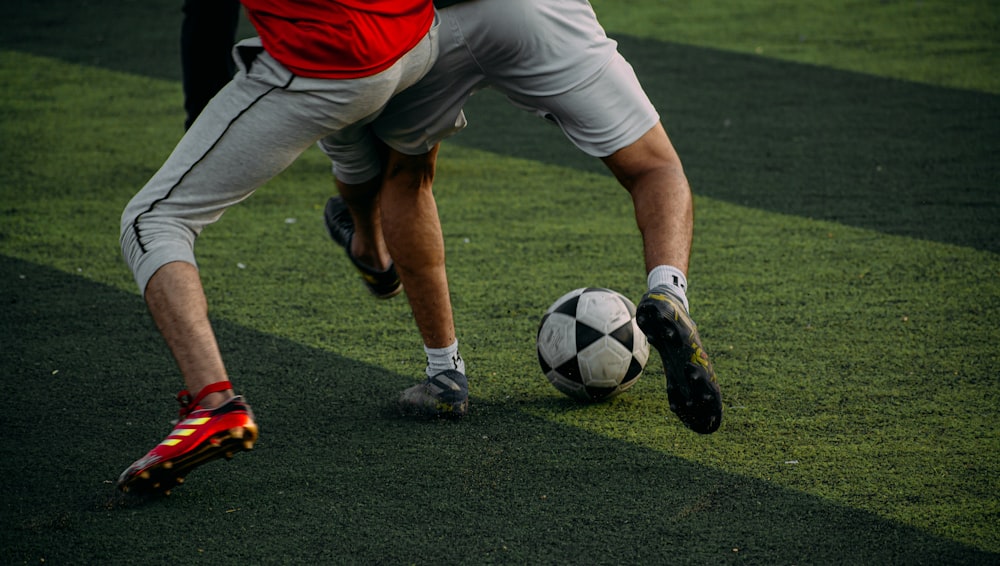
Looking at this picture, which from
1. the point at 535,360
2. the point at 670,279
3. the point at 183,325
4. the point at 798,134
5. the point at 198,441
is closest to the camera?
the point at 198,441

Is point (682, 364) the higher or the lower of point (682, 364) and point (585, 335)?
the higher

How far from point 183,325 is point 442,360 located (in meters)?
0.94

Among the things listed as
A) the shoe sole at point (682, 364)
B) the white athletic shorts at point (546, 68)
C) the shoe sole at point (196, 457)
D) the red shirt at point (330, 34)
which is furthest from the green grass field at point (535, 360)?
the red shirt at point (330, 34)

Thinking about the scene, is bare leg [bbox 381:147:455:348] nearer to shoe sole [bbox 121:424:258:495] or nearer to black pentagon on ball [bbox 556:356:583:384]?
black pentagon on ball [bbox 556:356:583:384]

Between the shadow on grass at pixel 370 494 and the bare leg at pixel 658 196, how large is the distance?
0.55 meters

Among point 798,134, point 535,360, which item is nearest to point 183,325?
point 535,360

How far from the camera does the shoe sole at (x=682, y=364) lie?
2.43 m

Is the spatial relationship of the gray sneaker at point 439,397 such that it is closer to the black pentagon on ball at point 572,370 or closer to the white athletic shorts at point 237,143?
the black pentagon on ball at point 572,370

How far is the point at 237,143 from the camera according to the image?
246 centimetres

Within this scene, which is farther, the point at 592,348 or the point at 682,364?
the point at 592,348

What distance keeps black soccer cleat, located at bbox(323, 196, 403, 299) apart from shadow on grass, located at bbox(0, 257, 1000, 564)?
365 mm

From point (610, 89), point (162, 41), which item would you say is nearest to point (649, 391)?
point (610, 89)

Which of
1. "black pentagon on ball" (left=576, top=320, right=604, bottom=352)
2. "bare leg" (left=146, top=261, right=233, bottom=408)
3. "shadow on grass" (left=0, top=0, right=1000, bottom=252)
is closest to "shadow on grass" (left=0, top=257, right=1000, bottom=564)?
"black pentagon on ball" (left=576, top=320, right=604, bottom=352)

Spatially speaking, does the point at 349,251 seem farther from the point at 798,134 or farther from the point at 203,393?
the point at 798,134
